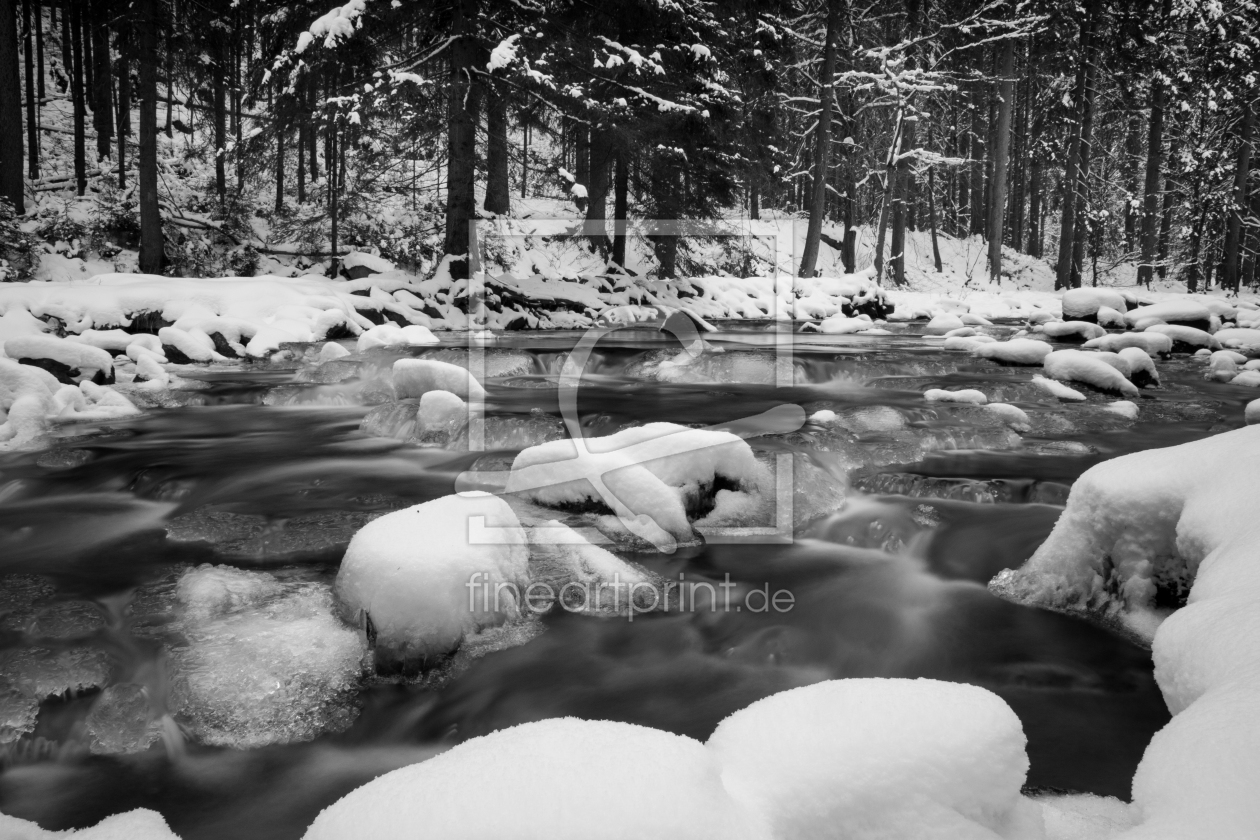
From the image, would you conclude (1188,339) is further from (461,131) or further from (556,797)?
(556,797)

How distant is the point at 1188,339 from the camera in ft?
41.2

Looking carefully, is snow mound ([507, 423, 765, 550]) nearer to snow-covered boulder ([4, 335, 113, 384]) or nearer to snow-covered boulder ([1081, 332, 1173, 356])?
snow-covered boulder ([4, 335, 113, 384])

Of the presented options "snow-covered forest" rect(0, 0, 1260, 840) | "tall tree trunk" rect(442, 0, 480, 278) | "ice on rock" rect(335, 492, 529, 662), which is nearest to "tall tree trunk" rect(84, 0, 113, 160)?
"snow-covered forest" rect(0, 0, 1260, 840)

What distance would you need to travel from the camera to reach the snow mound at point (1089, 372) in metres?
8.26

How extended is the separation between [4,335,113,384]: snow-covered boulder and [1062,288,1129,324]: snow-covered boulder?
15.5m

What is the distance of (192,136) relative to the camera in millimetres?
28219

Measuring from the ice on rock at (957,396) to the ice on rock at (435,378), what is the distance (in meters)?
4.50

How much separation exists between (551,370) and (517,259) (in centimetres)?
815

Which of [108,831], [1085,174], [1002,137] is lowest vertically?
[108,831]

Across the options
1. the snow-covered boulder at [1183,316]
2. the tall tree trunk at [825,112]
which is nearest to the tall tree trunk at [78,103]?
the tall tree trunk at [825,112]

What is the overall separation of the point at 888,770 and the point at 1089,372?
8.18 m

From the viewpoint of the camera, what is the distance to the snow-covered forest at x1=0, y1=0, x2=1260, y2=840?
170 cm

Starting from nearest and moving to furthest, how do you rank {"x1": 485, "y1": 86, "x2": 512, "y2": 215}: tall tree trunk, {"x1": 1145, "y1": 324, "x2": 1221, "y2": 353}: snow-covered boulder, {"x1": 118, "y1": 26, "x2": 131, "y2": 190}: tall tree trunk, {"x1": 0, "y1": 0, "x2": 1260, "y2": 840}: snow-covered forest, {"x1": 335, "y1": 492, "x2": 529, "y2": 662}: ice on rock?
{"x1": 0, "y1": 0, "x2": 1260, "y2": 840}: snow-covered forest
{"x1": 335, "y1": 492, "x2": 529, "y2": 662}: ice on rock
{"x1": 1145, "y1": 324, "x2": 1221, "y2": 353}: snow-covered boulder
{"x1": 485, "y1": 86, "x2": 512, "y2": 215}: tall tree trunk
{"x1": 118, "y1": 26, "x2": 131, "y2": 190}: tall tree trunk

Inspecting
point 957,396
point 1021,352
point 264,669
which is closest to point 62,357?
point 264,669
